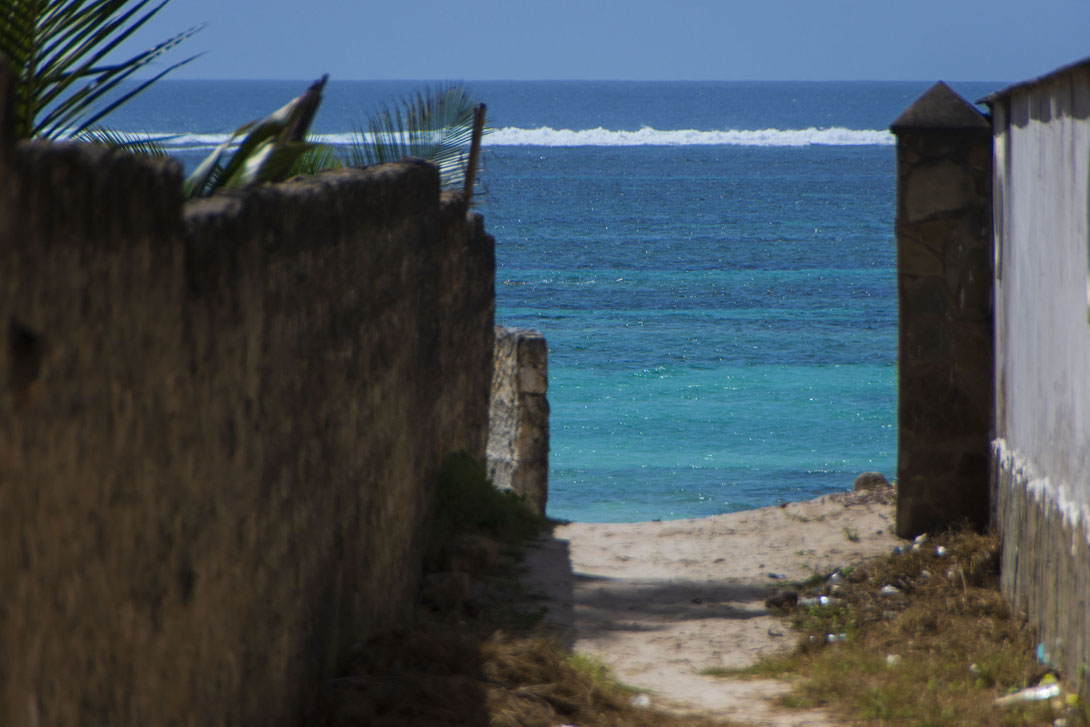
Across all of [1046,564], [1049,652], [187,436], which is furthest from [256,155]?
[1049,652]

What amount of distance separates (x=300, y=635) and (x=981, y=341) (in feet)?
16.0

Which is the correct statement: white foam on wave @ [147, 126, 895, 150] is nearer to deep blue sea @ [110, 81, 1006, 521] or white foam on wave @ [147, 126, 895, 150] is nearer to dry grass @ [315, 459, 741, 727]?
deep blue sea @ [110, 81, 1006, 521]

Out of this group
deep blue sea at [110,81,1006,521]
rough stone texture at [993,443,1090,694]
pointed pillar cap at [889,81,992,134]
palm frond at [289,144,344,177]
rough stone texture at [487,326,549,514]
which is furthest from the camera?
deep blue sea at [110,81,1006,521]

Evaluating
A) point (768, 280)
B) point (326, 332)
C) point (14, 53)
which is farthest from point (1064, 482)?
point (768, 280)

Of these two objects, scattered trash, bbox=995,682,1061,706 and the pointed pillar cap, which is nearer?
scattered trash, bbox=995,682,1061,706

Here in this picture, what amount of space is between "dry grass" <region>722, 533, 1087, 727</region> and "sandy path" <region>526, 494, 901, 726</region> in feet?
0.63

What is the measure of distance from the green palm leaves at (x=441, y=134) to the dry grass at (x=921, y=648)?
15.0ft

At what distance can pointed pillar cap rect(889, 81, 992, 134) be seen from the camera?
7.16 meters

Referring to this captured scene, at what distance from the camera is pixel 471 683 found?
→ 4.39m

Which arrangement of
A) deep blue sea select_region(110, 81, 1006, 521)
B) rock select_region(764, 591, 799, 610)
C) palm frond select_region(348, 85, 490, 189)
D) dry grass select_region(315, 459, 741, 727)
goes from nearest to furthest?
dry grass select_region(315, 459, 741, 727), rock select_region(764, 591, 799, 610), palm frond select_region(348, 85, 490, 189), deep blue sea select_region(110, 81, 1006, 521)

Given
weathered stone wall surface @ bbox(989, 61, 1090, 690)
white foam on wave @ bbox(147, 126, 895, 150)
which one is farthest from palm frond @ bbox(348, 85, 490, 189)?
white foam on wave @ bbox(147, 126, 895, 150)

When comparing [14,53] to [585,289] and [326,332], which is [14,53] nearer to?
[326,332]

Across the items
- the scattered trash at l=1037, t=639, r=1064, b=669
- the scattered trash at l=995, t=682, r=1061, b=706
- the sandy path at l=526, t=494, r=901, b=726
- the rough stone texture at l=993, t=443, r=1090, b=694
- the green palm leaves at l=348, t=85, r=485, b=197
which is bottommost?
the sandy path at l=526, t=494, r=901, b=726

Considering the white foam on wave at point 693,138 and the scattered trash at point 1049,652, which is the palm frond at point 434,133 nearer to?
the scattered trash at point 1049,652
